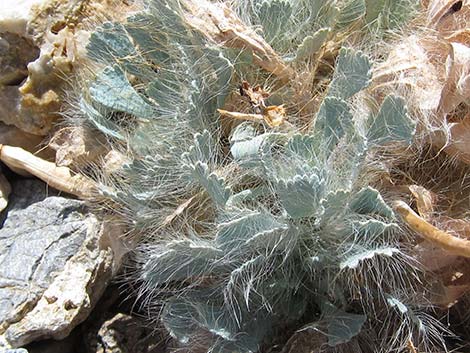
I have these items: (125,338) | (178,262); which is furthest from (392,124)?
(125,338)

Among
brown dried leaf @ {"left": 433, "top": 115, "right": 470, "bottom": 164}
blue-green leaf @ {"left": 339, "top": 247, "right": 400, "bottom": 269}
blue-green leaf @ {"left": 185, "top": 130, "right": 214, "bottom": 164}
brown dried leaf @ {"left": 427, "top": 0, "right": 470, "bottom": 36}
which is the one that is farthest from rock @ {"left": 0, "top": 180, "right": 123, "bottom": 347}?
brown dried leaf @ {"left": 427, "top": 0, "right": 470, "bottom": 36}

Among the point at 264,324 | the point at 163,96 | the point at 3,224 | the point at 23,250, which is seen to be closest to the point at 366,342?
the point at 264,324

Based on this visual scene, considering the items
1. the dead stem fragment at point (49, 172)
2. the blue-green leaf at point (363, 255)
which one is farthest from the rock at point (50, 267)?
the blue-green leaf at point (363, 255)

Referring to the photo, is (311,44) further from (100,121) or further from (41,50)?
(41,50)

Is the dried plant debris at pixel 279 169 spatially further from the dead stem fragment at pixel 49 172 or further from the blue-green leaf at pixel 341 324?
the dead stem fragment at pixel 49 172

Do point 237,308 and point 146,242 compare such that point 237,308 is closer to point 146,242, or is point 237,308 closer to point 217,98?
point 146,242

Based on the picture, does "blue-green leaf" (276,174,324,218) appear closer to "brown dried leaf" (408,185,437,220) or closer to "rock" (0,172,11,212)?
"brown dried leaf" (408,185,437,220)

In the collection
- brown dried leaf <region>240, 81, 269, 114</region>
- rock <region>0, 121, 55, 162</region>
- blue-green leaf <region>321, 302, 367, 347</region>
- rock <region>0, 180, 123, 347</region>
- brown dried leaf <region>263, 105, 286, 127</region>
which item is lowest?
rock <region>0, 180, 123, 347</region>
